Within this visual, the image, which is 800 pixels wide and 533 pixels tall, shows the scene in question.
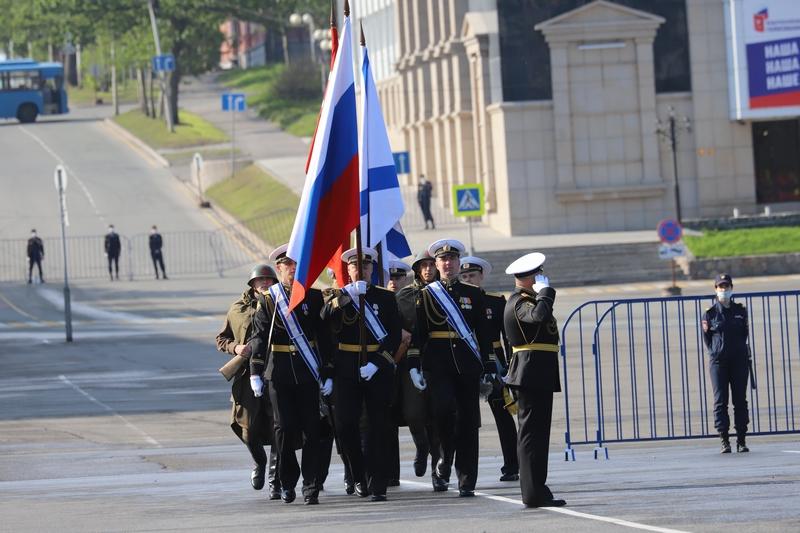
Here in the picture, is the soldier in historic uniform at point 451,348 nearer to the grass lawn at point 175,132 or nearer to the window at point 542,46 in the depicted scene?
the window at point 542,46

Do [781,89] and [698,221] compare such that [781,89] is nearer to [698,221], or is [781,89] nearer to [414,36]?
[698,221]

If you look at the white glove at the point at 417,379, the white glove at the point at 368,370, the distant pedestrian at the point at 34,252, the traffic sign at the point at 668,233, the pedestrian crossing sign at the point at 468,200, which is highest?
the pedestrian crossing sign at the point at 468,200

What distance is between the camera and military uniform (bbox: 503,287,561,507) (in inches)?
451

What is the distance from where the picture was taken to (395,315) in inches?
494

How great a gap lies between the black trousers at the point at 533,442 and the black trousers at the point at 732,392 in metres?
4.30

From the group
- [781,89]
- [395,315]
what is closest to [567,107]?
[781,89]

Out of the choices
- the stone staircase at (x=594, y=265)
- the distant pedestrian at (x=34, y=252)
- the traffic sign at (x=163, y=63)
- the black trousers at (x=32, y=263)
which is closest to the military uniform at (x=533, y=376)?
the stone staircase at (x=594, y=265)

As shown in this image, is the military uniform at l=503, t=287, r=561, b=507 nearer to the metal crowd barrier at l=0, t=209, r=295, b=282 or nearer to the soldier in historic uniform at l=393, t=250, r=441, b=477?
the soldier in historic uniform at l=393, t=250, r=441, b=477

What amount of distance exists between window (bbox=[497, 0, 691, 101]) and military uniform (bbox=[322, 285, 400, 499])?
40.6 meters

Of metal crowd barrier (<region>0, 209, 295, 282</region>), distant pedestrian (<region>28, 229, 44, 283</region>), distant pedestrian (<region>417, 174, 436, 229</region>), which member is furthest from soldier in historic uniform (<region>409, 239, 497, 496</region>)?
distant pedestrian (<region>417, 174, 436, 229</region>)

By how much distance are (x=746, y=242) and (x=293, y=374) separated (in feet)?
118

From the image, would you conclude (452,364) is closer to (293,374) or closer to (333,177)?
(293,374)

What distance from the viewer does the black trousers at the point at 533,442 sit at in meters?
11.4

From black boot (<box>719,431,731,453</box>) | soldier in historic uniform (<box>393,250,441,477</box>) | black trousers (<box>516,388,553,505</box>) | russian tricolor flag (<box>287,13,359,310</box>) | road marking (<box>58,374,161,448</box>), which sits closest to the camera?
black trousers (<box>516,388,553,505</box>)
